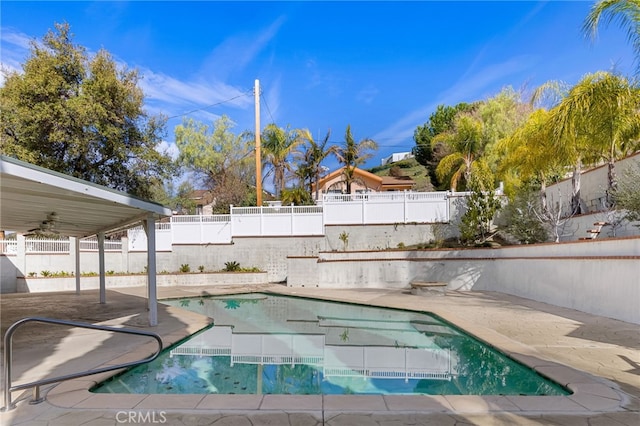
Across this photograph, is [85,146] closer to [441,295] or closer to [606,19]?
[441,295]

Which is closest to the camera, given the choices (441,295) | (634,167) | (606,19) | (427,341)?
(427,341)

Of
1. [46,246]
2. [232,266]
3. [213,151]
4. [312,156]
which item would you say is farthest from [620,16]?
[213,151]

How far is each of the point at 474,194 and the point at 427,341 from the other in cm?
973

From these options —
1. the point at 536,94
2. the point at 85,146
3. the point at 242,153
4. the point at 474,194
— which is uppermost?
the point at 242,153

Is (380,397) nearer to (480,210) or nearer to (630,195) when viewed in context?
(630,195)

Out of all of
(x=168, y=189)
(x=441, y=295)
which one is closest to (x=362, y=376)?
(x=441, y=295)

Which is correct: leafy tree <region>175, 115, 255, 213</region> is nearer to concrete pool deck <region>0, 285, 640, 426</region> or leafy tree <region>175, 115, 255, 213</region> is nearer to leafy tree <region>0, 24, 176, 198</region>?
leafy tree <region>0, 24, 176, 198</region>

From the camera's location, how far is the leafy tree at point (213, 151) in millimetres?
32125

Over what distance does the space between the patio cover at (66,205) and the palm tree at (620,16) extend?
34.1ft

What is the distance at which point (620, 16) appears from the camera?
305 inches

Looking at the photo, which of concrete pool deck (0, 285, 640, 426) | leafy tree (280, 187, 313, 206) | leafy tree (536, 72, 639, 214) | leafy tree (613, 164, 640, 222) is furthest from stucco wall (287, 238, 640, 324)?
leafy tree (280, 187, 313, 206)

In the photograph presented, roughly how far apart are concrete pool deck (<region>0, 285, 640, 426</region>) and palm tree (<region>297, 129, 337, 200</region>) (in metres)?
15.7

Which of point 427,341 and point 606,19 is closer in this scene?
point 427,341

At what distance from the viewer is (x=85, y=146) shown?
1510 cm
